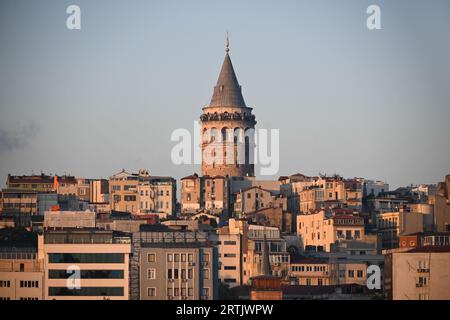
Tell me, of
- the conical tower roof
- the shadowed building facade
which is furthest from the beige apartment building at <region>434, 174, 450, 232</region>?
the conical tower roof

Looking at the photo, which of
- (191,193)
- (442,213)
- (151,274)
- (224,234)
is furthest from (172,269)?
(191,193)

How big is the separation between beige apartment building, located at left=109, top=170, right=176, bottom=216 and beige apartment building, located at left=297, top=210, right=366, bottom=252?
18.9m

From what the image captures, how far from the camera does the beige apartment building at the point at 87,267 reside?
112500 mm

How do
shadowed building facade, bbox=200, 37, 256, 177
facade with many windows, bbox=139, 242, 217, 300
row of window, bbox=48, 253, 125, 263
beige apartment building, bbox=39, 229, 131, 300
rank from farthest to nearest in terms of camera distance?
shadowed building facade, bbox=200, 37, 256, 177 → facade with many windows, bbox=139, 242, 217, 300 → row of window, bbox=48, 253, 125, 263 → beige apartment building, bbox=39, 229, 131, 300

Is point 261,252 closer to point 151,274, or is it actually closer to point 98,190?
point 151,274

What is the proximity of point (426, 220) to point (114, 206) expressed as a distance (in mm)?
27144

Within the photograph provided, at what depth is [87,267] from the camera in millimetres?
113812

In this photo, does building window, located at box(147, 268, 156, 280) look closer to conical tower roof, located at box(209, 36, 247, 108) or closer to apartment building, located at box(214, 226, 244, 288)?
apartment building, located at box(214, 226, 244, 288)

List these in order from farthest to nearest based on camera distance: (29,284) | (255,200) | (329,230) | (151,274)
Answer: (255,200), (329,230), (151,274), (29,284)

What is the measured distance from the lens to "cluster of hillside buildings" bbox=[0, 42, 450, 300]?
115 meters

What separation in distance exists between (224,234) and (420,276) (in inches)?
1043

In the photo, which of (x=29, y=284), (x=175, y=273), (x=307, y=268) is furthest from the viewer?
(x=307, y=268)
